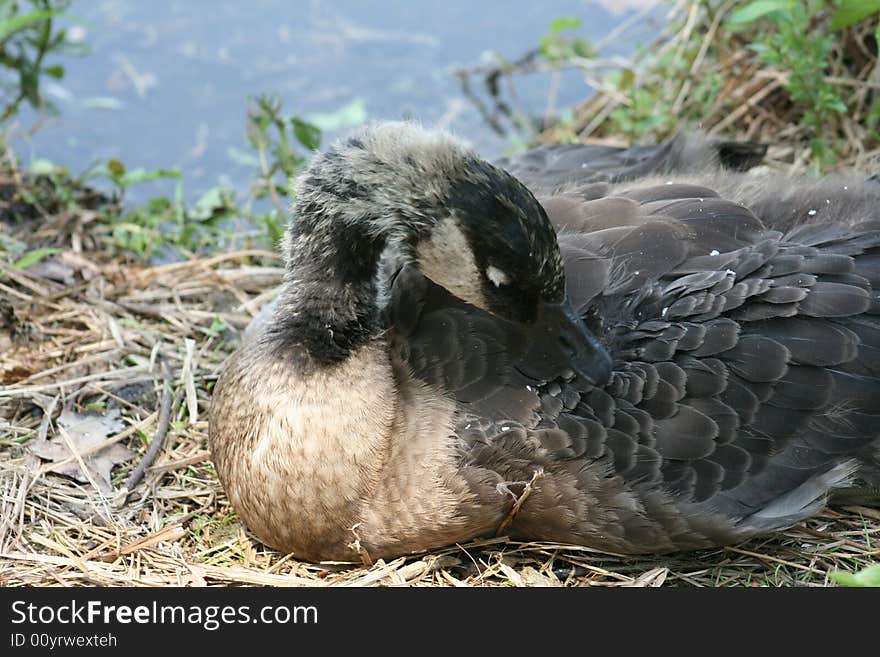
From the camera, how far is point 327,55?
7977mm

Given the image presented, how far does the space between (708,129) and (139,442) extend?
12.5 ft

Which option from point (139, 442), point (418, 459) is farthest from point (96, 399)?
point (418, 459)

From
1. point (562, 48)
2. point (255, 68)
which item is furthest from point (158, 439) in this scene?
point (562, 48)

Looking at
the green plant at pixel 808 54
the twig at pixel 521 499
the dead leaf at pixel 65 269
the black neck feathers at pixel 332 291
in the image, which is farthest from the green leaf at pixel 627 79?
the twig at pixel 521 499

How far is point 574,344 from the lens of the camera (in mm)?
3535

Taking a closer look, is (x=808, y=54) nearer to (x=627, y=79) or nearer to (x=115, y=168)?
(x=627, y=79)

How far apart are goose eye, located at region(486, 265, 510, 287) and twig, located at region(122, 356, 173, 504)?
1.86m

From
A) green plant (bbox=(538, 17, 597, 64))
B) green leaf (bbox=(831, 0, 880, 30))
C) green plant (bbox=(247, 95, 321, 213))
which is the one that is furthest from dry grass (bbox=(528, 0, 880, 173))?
green plant (bbox=(247, 95, 321, 213))

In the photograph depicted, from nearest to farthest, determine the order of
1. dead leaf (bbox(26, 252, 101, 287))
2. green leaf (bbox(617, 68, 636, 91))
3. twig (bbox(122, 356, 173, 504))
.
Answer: twig (bbox(122, 356, 173, 504))
dead leaf (bbox(26, 252, 101, 287))
green leaf (bbox(617, 68, 636, 91))

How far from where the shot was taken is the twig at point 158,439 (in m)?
4.32

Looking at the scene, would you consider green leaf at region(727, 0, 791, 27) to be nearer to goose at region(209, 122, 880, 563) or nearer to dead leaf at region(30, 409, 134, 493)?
goose at region(209, 122, 880, 563)

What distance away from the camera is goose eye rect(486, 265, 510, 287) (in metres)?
3.36

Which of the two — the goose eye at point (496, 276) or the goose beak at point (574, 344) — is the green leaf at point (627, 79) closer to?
the goose beak at point (574, 344)

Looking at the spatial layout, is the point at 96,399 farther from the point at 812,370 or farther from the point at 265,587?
the point at 812,370
